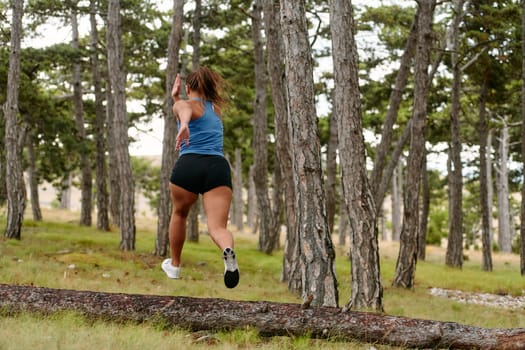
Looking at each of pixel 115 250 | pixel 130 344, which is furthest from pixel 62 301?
pixel 115 250

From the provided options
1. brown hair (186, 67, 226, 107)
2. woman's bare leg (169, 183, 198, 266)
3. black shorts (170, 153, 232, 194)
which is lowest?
woman's bare leg (169, 183, 198, 266)

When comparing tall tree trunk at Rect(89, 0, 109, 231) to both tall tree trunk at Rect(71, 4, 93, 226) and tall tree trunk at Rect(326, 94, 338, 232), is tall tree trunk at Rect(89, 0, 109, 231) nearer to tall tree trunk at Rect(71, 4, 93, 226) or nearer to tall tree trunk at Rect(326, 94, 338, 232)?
tall tree trunk at Rect(71, 4, 93, 226)

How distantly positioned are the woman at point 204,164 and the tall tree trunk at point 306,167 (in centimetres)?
167

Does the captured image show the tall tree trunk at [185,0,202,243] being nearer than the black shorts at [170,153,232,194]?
No

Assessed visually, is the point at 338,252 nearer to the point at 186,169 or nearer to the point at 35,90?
the point at 35,90

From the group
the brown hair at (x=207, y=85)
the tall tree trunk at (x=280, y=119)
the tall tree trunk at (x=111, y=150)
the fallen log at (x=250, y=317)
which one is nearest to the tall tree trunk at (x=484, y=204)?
the tall tree trunk at (x=280, y=119)

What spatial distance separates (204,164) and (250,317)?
1466 millimetres

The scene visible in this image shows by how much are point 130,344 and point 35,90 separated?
19627 millimetres

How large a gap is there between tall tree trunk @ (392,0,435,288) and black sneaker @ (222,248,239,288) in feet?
33.5

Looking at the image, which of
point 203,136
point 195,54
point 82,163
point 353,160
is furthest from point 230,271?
point 82,163

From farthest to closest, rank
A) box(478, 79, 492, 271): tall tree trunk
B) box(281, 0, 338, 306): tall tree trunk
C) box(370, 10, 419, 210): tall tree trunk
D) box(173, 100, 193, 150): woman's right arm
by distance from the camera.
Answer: box(478, 79, 492, 271): tall tree trunk < box(370, 10, 419, 210): tall tree trunk < box(281, 0, 338, 306): tall tree trunk < box(173, 100, 193, 150): woman's right arm

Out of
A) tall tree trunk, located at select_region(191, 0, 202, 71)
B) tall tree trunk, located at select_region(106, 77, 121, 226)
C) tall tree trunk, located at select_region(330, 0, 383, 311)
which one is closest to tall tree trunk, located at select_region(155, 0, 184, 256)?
tall tree trunk, located at select_region(191, 0, 202, 71)

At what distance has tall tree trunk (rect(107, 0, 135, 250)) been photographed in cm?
1703

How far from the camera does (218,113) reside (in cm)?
609
